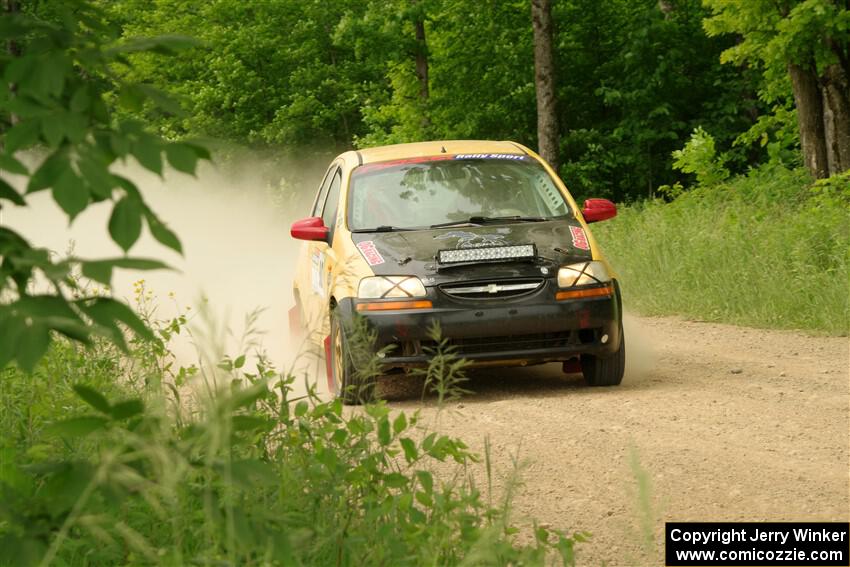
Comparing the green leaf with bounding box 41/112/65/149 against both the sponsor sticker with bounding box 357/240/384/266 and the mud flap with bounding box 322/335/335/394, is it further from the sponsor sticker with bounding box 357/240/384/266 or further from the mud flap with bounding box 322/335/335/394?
the mud flap with bounding box 322/335/335/394

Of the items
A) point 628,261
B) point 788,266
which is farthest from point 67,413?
point 628,261

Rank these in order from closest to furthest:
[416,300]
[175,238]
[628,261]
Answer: [175,238] < [416,300] < [628,261]

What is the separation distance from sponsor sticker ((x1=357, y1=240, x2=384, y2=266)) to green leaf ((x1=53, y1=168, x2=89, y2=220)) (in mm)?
6696

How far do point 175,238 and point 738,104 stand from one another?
25.8 m

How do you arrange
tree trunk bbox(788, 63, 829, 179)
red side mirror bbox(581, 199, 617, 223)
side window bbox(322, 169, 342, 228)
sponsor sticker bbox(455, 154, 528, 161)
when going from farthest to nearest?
tree trunk bbox(788, 63, 829, 179) < sponsor sticker bbox(455, 154, 528, 161) < side window bbox(322, 169, 342, 228) < red side mirror bbox(581, 199, 617, 223)

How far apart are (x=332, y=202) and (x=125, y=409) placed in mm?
8021

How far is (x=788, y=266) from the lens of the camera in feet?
46.5

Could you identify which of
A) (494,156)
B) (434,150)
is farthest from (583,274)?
(434,150)

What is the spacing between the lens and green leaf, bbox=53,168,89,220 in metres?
2.70

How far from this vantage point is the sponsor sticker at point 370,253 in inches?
372

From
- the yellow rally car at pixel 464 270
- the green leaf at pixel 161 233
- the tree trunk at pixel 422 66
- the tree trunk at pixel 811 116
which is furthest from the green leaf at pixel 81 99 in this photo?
the tree trunk at pixel 422 66

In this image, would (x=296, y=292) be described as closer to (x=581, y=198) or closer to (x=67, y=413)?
(x=67, y=413)

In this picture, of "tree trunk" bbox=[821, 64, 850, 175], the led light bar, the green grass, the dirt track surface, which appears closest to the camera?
the dirt track surface

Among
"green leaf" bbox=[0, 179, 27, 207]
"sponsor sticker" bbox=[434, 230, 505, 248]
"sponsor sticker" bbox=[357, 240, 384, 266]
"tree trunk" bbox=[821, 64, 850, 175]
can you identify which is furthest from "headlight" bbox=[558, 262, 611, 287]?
"tree trunk" bbox=[821, 64, 850, 175]
